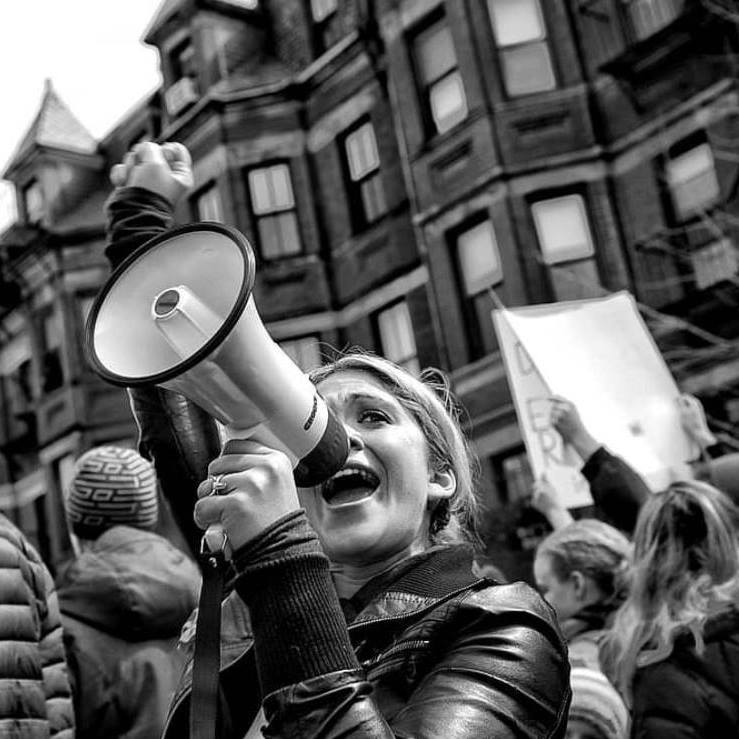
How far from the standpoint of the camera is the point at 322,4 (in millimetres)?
18453

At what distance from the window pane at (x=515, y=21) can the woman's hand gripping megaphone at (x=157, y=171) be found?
13141 mm

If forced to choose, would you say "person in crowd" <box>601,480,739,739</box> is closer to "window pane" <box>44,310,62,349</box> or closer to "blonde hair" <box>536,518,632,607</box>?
"blonde hair" <box>536,518,632,607</box>

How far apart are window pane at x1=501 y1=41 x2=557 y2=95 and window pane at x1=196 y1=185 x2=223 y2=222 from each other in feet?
18.3

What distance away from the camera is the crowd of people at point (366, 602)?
55.4 inches

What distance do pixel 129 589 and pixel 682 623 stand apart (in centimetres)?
164

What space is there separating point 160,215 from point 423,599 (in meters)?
1.05

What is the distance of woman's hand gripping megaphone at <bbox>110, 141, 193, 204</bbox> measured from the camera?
2.34m

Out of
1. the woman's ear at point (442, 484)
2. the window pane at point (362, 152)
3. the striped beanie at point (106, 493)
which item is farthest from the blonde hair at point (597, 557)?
the window pane at point (362, 152)

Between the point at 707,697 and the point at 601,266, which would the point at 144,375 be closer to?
the point at 707,697

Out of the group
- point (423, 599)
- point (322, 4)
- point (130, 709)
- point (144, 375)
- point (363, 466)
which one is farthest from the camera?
point (322, 4)

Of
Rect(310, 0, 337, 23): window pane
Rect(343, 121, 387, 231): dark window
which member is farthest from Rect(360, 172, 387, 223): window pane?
Rect(310, 0, 337, 23): window pane

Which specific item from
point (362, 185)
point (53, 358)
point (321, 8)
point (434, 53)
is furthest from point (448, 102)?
point (53, 358)

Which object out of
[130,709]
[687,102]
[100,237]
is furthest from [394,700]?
[100,237]

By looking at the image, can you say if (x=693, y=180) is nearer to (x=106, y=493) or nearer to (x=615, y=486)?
(x=615, y=486)
